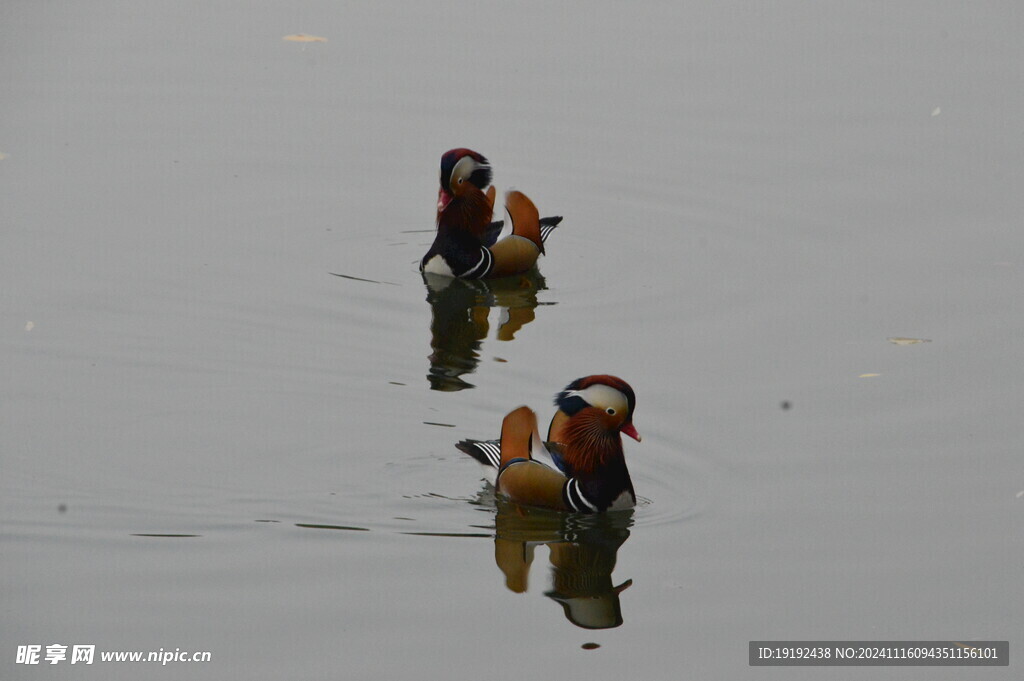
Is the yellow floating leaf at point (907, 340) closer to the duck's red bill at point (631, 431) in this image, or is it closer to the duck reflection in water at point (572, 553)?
the duck's red bill at point (631, 431)

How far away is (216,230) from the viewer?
1408cm

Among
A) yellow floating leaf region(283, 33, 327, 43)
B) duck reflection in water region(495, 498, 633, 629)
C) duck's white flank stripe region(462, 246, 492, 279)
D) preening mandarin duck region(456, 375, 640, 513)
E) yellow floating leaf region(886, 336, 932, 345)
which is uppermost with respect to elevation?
yellow floating leaf region(283, 33, 327, 43)

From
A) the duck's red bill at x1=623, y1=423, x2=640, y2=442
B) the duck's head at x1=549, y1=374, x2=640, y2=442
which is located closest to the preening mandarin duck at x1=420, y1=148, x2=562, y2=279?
the duck's head at x1=549, y1=374, x2=640, y2=442

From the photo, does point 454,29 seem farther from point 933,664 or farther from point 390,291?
point 933,664

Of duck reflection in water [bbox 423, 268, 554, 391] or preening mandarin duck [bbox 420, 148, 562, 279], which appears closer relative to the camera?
duck reflection in water [bbox 423, 268, 554, 391]

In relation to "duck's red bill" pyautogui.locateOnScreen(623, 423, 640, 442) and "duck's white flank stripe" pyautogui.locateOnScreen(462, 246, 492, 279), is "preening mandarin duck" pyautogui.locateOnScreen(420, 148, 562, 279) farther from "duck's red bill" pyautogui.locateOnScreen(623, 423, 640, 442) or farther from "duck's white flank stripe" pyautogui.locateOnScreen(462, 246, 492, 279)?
"duck's red bill" pyautogui.locateOnScreen(623, 423, 640, 442)

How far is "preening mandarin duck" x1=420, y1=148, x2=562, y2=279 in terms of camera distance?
45.4 feet

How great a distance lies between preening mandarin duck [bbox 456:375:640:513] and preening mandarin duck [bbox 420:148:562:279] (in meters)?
4.39

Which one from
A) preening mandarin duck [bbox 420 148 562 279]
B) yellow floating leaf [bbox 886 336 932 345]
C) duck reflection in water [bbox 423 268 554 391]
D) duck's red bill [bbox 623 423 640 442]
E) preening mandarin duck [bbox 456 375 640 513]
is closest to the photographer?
preening mandarin duck [bbox 456 375 640 513]

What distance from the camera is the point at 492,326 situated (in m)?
12.8

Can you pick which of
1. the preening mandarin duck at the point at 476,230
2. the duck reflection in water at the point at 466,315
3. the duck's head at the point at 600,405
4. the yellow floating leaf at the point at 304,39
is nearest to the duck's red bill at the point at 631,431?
the duck's head at the point at 600,405

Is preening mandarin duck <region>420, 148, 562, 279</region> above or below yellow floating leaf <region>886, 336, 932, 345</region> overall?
above

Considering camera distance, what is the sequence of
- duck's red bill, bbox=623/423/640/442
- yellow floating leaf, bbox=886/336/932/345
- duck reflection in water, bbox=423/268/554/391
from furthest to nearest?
yellow floating leaf, bbox=886/336/932/345 < duck reflection in water, bbox=423/268/554/391 < duck's red bill, bbox=623/423/640/442

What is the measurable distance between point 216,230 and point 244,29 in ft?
21.1
